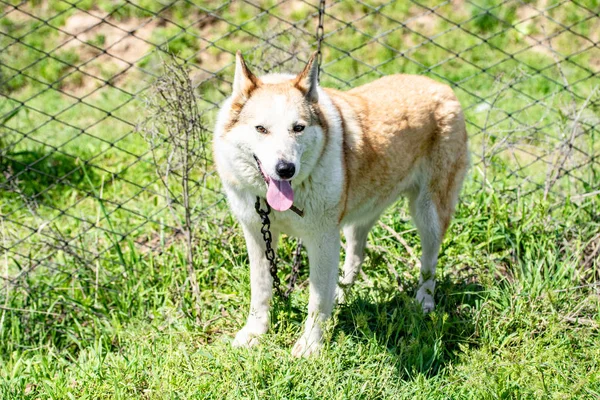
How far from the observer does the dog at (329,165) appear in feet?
11.2

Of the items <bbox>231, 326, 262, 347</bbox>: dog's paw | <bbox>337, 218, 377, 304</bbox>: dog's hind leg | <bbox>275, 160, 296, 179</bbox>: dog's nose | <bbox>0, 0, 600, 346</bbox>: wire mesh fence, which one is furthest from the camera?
<bbox>0, 0, 600, 346</bbox>: wire mesh fence

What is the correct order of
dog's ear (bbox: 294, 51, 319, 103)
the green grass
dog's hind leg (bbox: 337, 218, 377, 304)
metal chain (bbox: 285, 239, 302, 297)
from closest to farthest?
dog's ear (bbox: 294, 51, 319, 103) → the green grass → metal chain (bbox: 285, 239, 302, 297) → dog's hind leg (bbox: 337, 218, 377, 304)

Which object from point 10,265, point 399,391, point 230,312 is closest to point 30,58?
point 10,265

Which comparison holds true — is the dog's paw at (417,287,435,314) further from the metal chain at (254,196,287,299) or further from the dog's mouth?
the dog's mouth

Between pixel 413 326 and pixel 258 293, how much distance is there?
89cm

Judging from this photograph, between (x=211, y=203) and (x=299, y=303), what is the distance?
1.27 metres

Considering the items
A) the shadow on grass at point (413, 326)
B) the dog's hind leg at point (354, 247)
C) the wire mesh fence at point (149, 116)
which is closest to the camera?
the shadow on grass at point (413, 326)

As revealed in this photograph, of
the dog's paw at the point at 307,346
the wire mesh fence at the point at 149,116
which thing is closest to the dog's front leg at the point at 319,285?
the dog's paw at the point at 307,346

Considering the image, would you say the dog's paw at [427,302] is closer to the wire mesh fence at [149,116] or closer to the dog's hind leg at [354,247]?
the dog's hind leg at [354,247]

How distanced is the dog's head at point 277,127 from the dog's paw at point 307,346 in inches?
35.1

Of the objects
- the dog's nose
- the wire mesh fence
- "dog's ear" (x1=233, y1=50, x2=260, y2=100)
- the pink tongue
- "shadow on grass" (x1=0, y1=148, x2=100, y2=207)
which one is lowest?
"shadow on grass" (x1=0, y1=148, x2=100, y2=207)

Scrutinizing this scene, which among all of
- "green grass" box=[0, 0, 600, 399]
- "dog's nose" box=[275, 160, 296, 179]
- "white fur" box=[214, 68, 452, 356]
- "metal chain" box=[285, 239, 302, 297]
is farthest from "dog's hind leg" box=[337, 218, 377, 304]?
"dog's nose" box=[275, 160, 296, 179]

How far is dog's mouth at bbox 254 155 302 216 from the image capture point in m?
3.35

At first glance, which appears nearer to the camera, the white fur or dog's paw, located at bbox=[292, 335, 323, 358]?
the white fur
